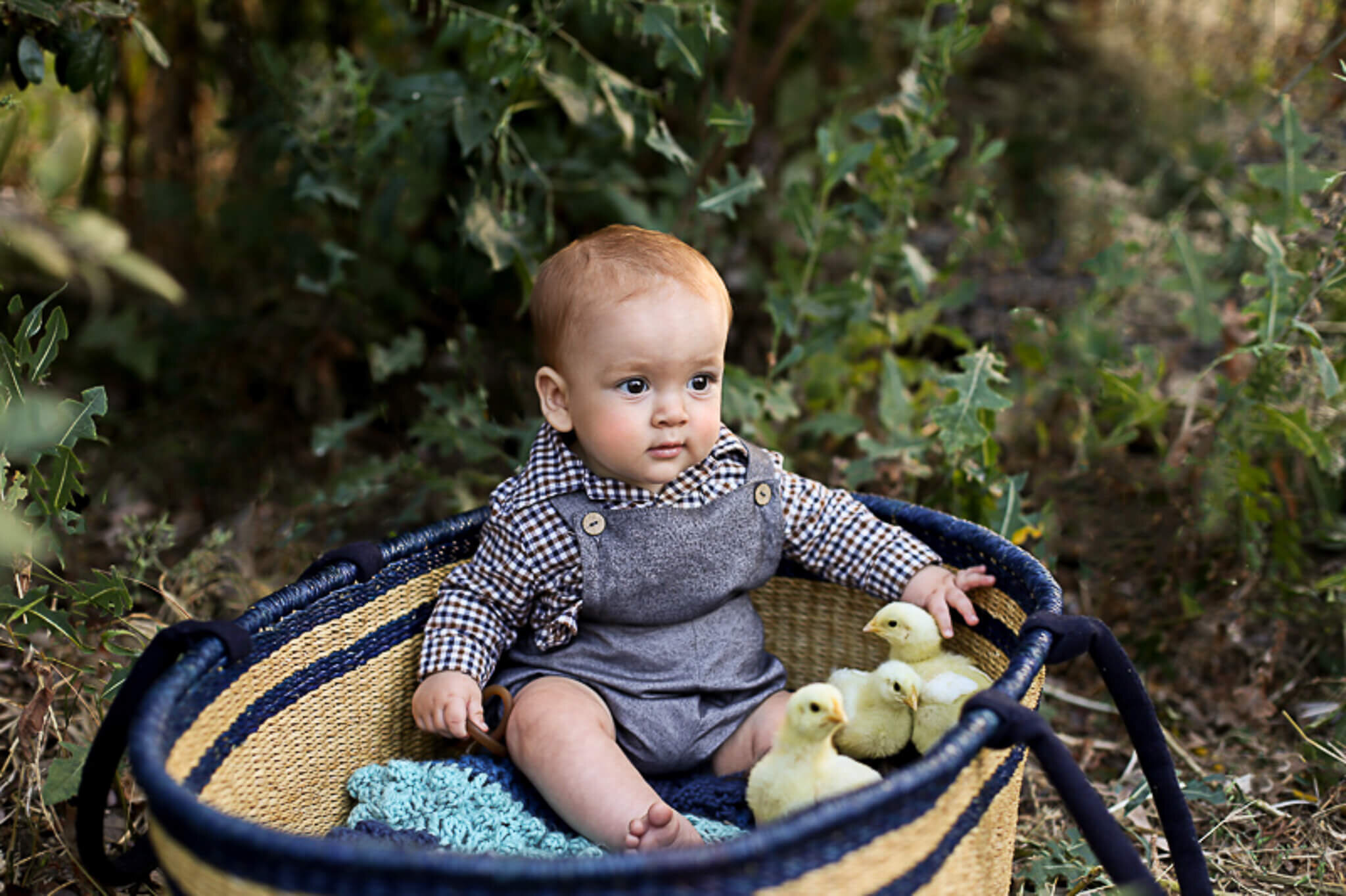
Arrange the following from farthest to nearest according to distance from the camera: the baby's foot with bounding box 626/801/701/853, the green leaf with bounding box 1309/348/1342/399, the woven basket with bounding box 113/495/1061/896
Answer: the green leaf with bounding box 1309/348/1342/399 < the baby's foot with bounding box 626/801/701/853 < the woven basket with bounding box 113/495/1061/896

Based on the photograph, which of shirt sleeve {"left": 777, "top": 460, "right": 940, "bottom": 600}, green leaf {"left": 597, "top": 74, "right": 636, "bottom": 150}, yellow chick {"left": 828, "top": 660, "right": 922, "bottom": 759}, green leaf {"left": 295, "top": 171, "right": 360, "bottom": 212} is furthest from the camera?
green leaf {"left": 295, "top": 171, "right": 360, "bottom": 212}

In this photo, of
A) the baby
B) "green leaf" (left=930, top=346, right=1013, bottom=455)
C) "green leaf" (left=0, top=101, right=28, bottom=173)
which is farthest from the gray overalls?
"green leaf" (left=0, top=101, right=28, bottom=173)

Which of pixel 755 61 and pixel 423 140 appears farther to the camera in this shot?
pixel 755 61

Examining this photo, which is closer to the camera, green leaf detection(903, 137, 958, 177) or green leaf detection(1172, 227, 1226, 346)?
green leaf detection(903, 137, 958, 177)

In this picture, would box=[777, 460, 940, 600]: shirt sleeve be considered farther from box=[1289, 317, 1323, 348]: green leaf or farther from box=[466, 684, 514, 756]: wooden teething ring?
box=[1289, 317, 1323, 348]: green leaf

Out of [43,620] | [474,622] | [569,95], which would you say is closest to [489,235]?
[569,95]

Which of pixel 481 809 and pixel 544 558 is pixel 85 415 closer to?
pixel 544 558

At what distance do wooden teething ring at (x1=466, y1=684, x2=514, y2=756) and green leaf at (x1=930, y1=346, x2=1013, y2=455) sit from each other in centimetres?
101

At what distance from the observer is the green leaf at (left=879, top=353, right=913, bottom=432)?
266 centimetres

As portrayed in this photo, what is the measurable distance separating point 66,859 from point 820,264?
6.88 ft

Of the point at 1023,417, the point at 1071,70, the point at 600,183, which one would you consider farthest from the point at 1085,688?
the point at 1071,70

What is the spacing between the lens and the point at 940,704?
1.71m

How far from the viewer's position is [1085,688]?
263 centimetres

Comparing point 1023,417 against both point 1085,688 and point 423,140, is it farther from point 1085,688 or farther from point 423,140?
point 423,140
